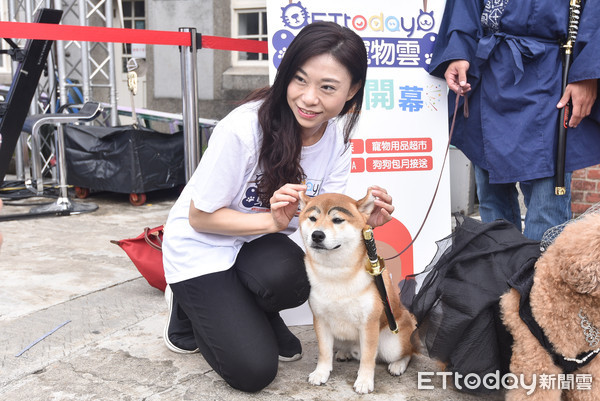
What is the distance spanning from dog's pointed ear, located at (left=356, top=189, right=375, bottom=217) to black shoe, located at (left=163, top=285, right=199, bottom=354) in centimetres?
92

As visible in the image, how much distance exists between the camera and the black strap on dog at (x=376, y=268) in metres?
2.03

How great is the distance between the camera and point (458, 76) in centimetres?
270

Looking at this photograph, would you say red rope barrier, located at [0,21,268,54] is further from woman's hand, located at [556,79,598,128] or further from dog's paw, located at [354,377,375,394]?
dog's paw, located at [354,377,375,394]

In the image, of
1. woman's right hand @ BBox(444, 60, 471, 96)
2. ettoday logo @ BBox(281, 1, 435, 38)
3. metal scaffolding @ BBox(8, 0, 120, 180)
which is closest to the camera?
woman's right hand @ BBox(444, 60, 471, 96)

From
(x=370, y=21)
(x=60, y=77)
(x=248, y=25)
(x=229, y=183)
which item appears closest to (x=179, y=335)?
(x=229, y=183)

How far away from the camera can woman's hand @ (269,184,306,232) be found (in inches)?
77.7

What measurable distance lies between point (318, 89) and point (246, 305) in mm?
847

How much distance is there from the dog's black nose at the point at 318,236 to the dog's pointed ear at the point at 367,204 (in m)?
0.21

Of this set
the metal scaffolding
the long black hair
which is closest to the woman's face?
the long black hair

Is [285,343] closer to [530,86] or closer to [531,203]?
[531,203]

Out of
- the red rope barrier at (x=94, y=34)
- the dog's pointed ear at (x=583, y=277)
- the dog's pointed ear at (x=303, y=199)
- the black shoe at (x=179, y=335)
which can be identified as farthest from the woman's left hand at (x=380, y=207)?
the red rope barrier at (x=94, y=34)

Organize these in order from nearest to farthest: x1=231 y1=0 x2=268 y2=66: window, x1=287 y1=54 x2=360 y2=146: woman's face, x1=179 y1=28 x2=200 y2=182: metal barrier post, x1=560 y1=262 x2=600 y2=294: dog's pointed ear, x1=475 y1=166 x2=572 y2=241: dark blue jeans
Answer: x1=560 y1=262 x2=600 y2=294: dog's pointed ear, x1=287 y1=54 x2=360 y2=146: woman's face, x1=475 y1=166 x2=572 y2=241: dark blue jeans, x1=179 y1=28 x2=200 y2=182: metal barrier post, x1=231 y1=0 x2=268 y2=66: window

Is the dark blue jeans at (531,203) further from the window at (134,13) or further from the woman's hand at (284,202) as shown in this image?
the window at (134,13)

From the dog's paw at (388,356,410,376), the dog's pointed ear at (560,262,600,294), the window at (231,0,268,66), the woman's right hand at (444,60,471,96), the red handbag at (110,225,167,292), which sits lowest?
the dog's paw at (388,356,410,376)
